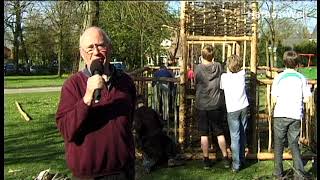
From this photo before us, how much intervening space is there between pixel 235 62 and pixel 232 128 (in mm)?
954

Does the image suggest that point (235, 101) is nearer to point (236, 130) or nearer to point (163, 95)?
point (236, 130)

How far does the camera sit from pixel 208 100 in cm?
777

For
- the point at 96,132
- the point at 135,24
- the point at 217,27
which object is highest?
the point at 135,24

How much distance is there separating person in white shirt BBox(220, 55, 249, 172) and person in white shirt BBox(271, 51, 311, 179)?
84 centimetres

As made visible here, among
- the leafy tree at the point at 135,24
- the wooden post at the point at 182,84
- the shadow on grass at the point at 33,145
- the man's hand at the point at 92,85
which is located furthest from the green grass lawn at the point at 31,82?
the man's hand at the point at 92,85

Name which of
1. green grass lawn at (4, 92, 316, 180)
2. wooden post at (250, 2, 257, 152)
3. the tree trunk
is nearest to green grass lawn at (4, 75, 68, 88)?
the tree trunk

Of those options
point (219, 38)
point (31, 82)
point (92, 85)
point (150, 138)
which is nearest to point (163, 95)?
point (219, 38)

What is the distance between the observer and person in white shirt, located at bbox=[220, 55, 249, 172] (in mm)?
7523

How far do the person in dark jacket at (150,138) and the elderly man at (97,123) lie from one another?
453cm

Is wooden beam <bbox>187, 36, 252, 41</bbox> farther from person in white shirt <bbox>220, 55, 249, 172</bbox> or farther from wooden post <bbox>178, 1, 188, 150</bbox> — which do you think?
person in white shirt <bbox>220, 55, 249, 172</bbox>

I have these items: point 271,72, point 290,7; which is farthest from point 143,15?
point 290,7

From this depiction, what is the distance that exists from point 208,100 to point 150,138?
1.02m

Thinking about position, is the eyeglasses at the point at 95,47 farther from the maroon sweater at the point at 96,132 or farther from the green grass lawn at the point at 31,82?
the green grass lawn at the point at 31,82

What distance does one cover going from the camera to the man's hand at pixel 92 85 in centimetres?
288
